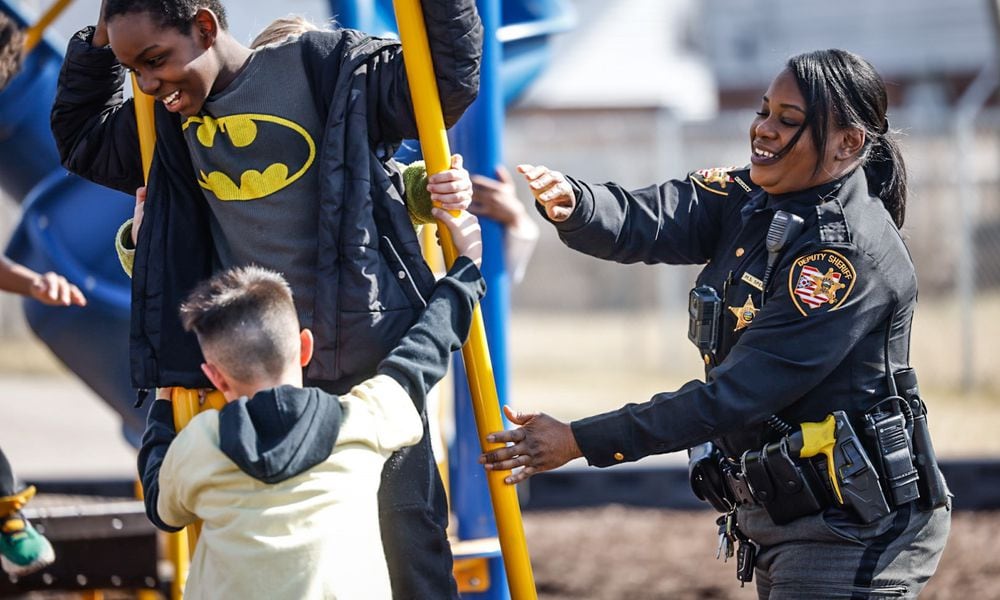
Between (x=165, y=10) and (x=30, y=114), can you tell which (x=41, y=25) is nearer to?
(x=30, y=114)

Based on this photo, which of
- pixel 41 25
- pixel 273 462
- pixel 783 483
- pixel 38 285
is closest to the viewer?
pixel 273 462

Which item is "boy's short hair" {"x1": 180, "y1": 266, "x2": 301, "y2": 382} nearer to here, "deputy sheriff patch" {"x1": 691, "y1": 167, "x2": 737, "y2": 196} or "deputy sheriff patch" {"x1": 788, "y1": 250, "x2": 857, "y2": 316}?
"deputy sheriff patch" {"x1": 788, "y1": 250, "x2": 857, "y2": 316}

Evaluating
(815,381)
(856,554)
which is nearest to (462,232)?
(815,381)

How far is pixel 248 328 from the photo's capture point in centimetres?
242

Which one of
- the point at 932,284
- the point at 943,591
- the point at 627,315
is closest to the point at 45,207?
the point at 943,591

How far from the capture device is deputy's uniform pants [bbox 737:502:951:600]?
9.20 ft

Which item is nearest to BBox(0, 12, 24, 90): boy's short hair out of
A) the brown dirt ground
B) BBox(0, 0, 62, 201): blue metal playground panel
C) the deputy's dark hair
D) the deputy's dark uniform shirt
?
BBox(0, 0, 62, 201): blue metal playground panel

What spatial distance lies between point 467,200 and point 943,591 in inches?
149

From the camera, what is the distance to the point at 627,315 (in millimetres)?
14859

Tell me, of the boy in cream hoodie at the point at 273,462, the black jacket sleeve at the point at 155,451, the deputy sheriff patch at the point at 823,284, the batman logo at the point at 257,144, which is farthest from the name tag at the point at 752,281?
the black jacket sleeve at the point at 155,451

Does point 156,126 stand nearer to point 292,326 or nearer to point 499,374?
point 292,326

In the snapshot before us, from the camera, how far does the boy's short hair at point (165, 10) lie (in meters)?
2.62

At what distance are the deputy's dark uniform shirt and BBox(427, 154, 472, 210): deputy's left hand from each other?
1.79 feet

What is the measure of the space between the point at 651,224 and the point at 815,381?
0.63m
